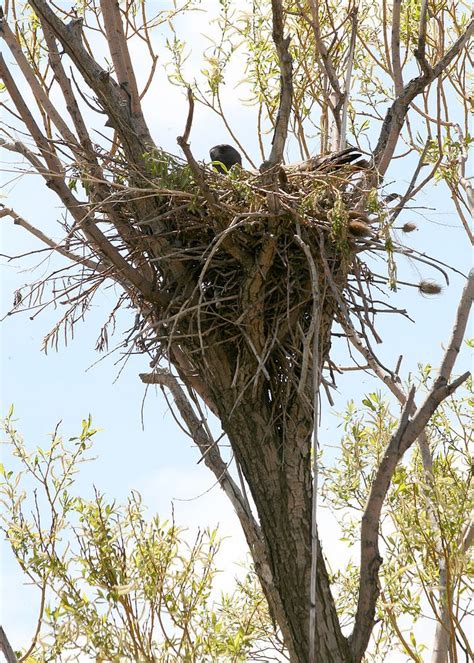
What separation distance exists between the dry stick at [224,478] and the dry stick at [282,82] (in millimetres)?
971

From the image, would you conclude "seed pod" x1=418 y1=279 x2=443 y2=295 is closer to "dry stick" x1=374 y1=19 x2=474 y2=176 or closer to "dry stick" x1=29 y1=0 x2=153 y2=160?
"dry stick" x1=374 y1=19 x2=474 y2=176

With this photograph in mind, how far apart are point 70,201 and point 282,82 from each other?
0.92 metres

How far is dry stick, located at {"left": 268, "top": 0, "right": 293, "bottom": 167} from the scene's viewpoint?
3.11 meters

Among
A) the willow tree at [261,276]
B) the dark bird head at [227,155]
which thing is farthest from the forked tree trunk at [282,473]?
the dark bird head at [227,155]

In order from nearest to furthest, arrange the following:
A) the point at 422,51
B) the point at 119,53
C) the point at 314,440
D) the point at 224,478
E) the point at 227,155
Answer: the point at 314,440 → the point at 422,51 → the point at 224,478 → the point at 119,53 → the point at 227,155

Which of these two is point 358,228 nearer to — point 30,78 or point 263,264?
point 263,264

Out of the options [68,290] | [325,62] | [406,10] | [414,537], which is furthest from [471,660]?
[406,10]

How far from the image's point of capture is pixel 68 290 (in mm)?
4008

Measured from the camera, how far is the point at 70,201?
3568mm

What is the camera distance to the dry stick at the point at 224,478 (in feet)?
11.4

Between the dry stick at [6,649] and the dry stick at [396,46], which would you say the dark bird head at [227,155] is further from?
the dry stick at [6,649]

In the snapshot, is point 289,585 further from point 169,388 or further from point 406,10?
point 406,10

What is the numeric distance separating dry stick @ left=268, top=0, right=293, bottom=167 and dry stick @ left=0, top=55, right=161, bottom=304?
0.66 meters

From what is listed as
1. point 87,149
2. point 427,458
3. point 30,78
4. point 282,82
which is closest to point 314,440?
point 282,82
